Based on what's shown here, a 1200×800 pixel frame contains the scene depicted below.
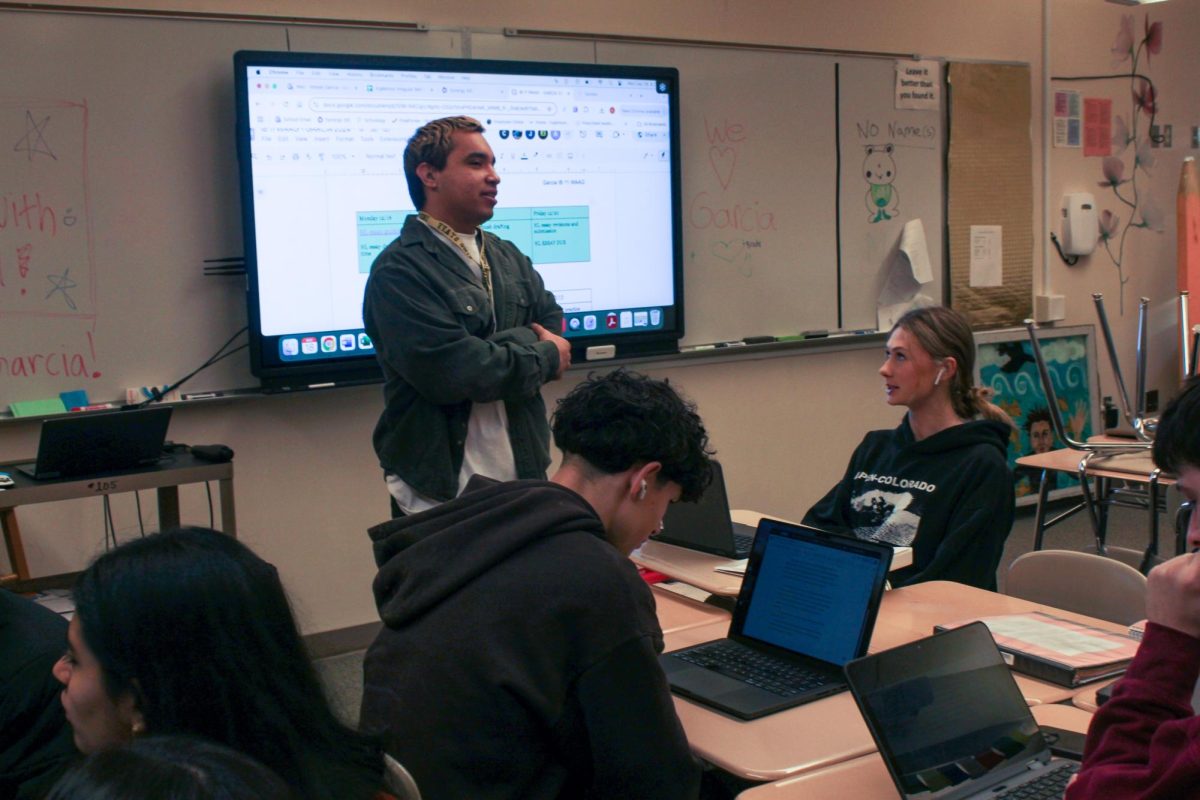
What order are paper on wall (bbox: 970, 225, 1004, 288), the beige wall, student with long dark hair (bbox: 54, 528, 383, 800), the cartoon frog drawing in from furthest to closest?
paper on wall (bbox: 970, 225, 1004, 288) < the cartoon frog drawing < the beige wall < student with long dark hair (bbox: 54, 528, 383, 800)

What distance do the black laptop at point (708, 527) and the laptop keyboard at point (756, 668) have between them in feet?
1.40

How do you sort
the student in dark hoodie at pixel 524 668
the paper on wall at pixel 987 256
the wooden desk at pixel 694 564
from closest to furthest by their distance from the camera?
1. the student in dark hoodie at pixel 524 668
2. the wooden desk at pixel 694 564
3. the paper on wall at pixel 987 256

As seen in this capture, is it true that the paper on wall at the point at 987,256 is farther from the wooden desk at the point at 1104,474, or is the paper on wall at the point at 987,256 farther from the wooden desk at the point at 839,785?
the wooden desk at the point at 839,785

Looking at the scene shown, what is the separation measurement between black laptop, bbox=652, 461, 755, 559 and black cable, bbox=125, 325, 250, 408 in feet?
5.55

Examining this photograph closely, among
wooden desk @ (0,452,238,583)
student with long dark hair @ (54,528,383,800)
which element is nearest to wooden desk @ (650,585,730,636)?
wooden desk @ (0,452,238,583)

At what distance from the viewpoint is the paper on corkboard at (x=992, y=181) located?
17.6 ft

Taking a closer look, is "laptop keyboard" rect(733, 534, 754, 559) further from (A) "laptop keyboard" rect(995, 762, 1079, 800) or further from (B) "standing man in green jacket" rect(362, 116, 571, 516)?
(A) "laptop keyboard" rect(995, 762, 1079, 800)

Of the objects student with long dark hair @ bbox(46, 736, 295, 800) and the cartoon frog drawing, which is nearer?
student with long dark hair @ bbox(46, 736, 295, 800)

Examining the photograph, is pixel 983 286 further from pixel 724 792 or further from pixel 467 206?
pixel 724 792

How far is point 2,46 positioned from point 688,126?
7.69 ft

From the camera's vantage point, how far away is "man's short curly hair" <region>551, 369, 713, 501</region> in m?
1.74

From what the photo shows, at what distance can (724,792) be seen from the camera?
2193 mm

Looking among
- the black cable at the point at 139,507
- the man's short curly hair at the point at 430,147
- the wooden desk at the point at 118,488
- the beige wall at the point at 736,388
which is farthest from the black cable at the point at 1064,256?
the black cable at the point at 139,507

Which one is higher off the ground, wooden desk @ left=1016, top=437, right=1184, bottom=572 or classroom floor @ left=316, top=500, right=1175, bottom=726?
wooden desk @ left=1016, top=437, right=1184, bottom=572
